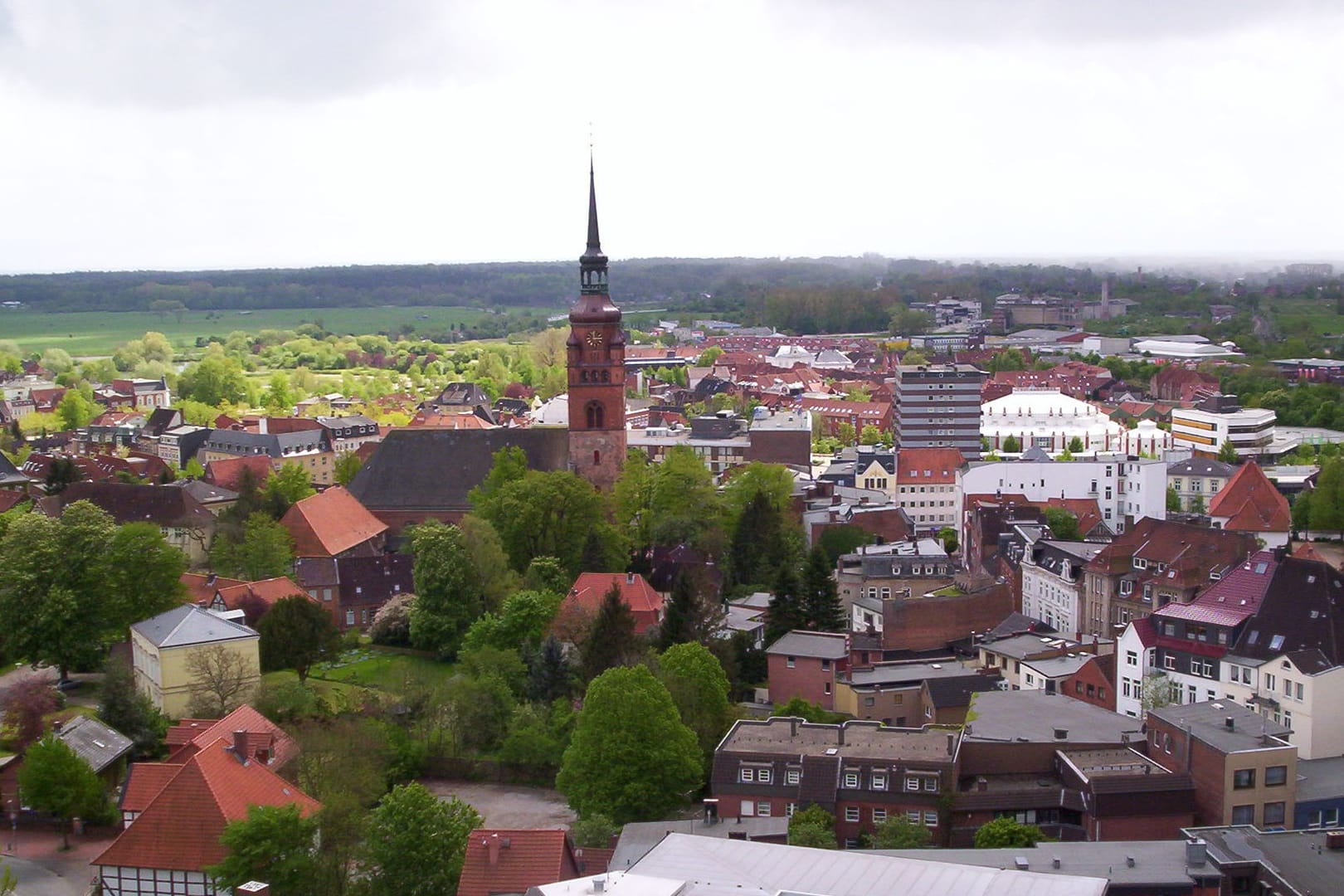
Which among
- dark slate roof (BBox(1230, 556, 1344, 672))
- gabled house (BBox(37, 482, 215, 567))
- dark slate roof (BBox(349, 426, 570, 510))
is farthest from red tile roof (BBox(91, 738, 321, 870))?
dark slate roof (BBox(349, 426, 570, 510))

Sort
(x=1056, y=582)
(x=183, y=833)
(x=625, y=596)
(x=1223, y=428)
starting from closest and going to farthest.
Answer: (x=183, y=833) < (x=625, y=596) < (x=1056, y=582) < (x=1223, y=428)

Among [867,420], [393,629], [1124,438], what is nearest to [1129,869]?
[393,629]

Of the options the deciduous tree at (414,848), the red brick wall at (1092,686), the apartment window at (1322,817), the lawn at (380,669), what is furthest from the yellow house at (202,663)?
the apartment window at (1322,817)

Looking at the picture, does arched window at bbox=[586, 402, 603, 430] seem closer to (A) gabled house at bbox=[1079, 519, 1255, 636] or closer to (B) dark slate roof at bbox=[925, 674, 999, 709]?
(A) gabled house at bbox=[1079, 519, 1255, 636]

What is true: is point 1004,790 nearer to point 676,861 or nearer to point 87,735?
point 676,861

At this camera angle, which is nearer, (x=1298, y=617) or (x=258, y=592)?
(x=1298, y=617)

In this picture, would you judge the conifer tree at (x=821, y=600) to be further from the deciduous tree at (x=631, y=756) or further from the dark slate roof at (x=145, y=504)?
the dark slate roof at (x=145, y=504)

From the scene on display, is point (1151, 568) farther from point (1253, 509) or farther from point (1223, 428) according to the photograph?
point (1223, 428)

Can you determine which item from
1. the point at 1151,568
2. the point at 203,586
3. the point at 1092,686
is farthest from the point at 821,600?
the point at 203,586
